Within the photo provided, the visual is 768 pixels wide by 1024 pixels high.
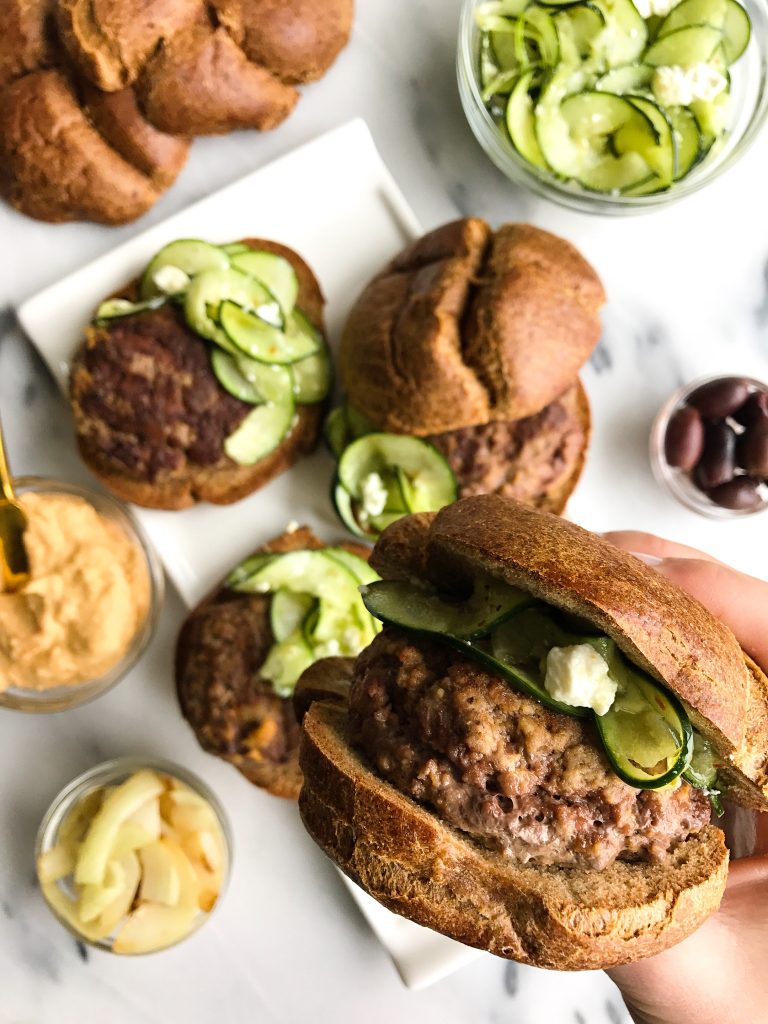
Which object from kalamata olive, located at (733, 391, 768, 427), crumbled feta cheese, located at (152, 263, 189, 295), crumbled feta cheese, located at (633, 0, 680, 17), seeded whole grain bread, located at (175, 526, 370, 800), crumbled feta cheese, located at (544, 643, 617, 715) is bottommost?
seeded whole grain bread, located at (175, 526, 370, 800)

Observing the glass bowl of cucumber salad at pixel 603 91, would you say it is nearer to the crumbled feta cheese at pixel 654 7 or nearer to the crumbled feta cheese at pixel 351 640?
the crumbled feta cheese at pixel 654 7

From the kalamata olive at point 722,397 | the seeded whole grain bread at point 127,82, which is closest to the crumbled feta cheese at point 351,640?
the kalamata olive at point 722,397

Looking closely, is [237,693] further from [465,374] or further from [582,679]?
[582,679]

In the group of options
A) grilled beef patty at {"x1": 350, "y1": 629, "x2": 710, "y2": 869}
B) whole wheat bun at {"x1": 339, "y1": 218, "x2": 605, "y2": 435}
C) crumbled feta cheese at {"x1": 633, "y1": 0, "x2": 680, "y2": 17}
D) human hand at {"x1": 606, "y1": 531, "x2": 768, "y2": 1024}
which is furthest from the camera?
crumbled feta cheese at {"x1": 633, "y1": 0, "x2": 680, "y2": 17}

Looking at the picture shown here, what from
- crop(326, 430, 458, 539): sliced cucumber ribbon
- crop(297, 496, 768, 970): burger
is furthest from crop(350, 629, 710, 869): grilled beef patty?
crop(326, 430, 458, 539): sliced cucumber ribbon

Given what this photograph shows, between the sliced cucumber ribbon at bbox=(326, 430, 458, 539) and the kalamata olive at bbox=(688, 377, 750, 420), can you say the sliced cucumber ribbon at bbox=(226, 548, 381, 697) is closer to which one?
the sliced cucumber ribbon at bbox=(326, 430, 458, 539)

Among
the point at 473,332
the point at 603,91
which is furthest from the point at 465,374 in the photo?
the point at 603,91
